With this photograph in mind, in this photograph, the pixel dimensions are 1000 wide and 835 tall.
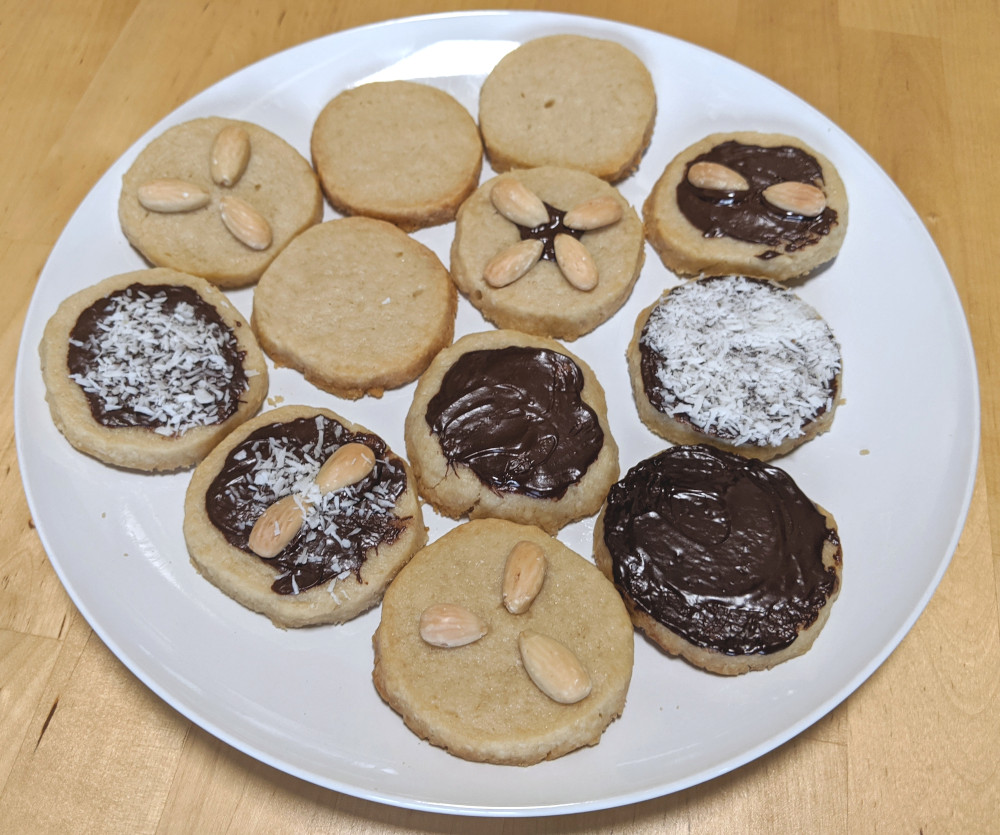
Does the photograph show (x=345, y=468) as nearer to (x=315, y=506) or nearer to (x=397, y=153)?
(x=315, y=506)

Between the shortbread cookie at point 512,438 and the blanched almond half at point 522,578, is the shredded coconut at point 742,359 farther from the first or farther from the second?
the blanched almond half at point 522,578

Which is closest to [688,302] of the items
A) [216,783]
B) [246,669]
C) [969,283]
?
[969,283]

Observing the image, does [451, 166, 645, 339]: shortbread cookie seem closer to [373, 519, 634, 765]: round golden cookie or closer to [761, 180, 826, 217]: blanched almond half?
[761, 180, 826, 217]: blanched almond half

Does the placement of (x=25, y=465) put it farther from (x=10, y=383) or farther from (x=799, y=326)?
(x=799, y=326)

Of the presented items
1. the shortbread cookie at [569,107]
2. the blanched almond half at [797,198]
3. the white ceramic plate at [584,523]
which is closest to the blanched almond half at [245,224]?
the white ceramic plate at [584,523]

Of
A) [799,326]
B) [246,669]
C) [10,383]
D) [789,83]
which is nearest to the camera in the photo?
[246,669]

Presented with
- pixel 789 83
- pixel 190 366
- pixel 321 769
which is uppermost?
pixel 789 83
